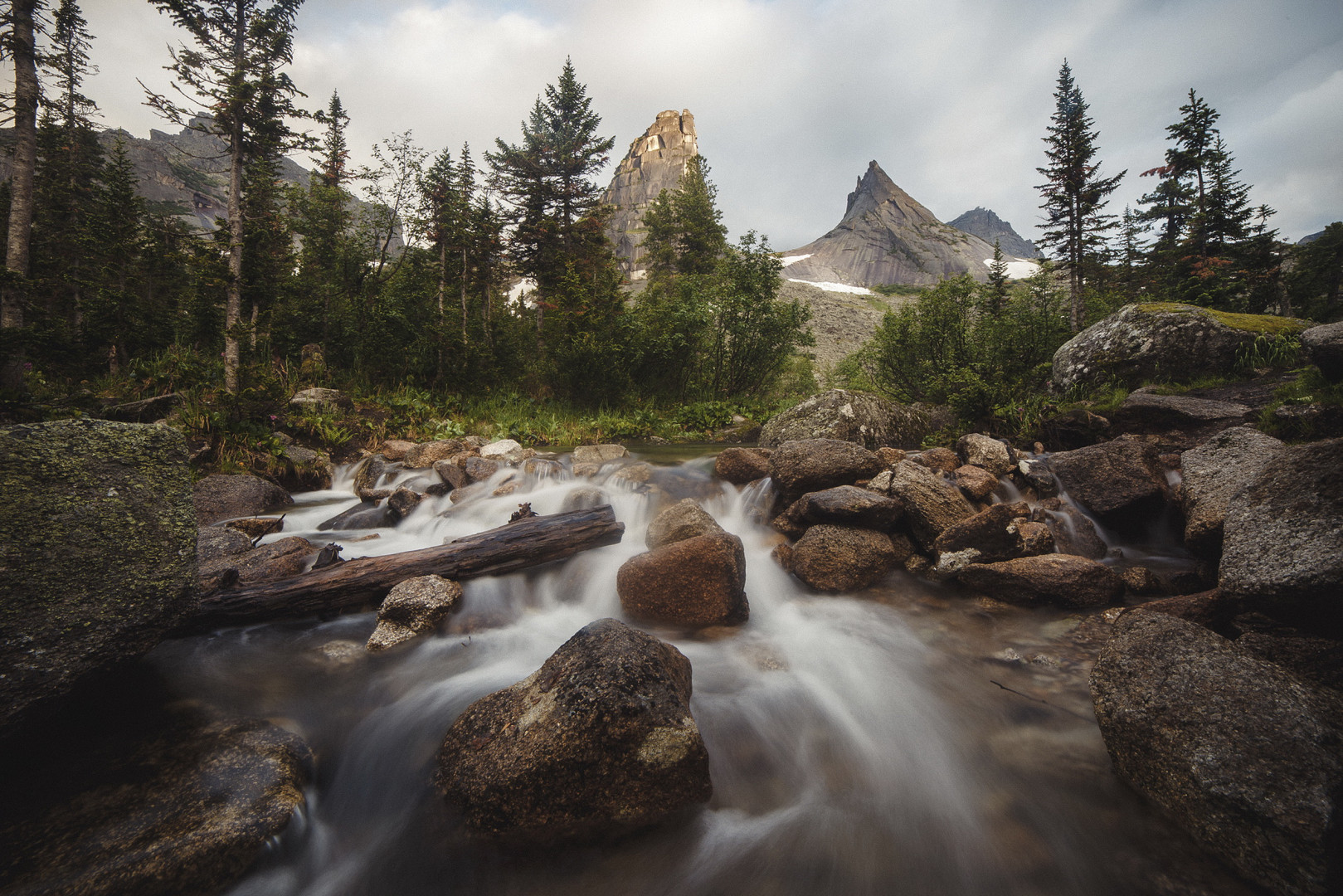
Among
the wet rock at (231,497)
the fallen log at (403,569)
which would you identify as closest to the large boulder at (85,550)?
the fallen log at (403,569)

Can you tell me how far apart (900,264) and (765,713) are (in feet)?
325

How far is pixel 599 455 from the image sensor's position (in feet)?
31.9

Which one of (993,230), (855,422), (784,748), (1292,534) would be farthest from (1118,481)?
(993,230)

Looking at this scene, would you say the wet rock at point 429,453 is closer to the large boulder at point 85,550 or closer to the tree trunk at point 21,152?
the large boulder at point 85,550

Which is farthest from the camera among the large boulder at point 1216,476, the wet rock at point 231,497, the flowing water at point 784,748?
the wet rock at point 231,497

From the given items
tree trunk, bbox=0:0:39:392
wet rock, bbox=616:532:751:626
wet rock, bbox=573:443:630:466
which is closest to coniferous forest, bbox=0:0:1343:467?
tree trunk, bbox=0:0:39:392

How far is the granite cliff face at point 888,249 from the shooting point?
85875mm

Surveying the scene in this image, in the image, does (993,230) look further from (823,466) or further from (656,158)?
(823,466)

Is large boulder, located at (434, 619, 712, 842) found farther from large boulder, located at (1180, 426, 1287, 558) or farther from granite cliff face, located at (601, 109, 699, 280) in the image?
granite cliff face, located at (601, 109, 699, 280)

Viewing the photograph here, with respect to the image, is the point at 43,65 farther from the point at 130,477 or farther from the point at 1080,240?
the point at 1080,240

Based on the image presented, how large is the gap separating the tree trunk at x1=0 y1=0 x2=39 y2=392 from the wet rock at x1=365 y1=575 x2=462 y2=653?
11655 mm

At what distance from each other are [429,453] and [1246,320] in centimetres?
1626

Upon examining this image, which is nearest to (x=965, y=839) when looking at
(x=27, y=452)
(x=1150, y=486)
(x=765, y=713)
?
(x=765, y=713)

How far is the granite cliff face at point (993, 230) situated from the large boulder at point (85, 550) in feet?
499
